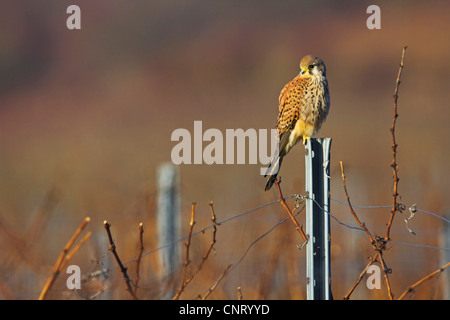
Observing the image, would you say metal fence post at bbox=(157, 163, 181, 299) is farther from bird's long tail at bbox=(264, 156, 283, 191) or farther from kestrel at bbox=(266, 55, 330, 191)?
bird's long tail at bbox=(264, 156, 283, 191)

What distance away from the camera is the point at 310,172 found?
259 centimetres

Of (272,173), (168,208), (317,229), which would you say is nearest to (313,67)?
(272,173)

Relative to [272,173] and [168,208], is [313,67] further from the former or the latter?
[168,208]

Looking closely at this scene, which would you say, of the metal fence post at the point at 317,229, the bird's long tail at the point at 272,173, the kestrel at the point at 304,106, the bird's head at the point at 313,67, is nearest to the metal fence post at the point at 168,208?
the kestrel at the point at 304,106

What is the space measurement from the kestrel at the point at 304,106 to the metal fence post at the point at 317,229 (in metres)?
1.17

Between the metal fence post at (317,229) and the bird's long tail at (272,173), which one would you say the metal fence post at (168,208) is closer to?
the bird's long tail at (272,173)

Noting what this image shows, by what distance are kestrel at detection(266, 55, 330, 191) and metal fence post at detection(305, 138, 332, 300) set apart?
3.83 feet

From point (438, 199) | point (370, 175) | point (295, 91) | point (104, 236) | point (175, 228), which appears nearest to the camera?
point (295, 91)

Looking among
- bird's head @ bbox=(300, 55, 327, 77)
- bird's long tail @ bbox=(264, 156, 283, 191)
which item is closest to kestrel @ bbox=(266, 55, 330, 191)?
Result: bird's head @ bbox=(300, 55, 327, 77)

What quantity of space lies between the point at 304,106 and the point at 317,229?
4.83ft

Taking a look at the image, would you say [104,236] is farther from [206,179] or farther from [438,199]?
[206,179]
